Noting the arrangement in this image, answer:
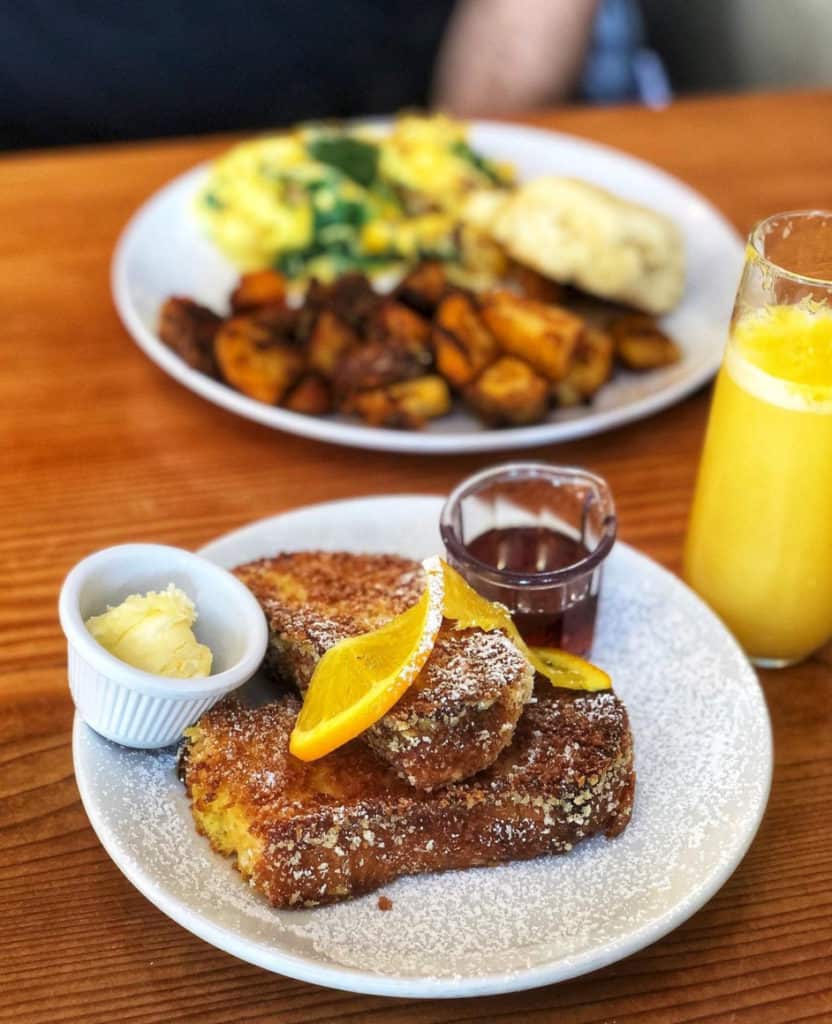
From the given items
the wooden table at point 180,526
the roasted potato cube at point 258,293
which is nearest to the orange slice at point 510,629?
the wooden table at point 180,526

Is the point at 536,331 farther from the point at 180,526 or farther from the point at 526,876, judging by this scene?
the point at 526,876

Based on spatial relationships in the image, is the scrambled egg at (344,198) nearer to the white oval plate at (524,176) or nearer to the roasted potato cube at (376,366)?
the white oval plate at (524,176)

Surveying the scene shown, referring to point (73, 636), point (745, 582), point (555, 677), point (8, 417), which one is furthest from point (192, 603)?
point (8, 417)

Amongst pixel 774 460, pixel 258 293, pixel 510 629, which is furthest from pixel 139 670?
pixel 258 293

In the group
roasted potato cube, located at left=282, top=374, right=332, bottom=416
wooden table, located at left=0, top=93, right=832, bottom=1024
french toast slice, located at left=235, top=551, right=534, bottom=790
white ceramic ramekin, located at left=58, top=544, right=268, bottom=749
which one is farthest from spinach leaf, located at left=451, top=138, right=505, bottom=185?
white ceramic ramekin, located at left=58, top=544, right=268, bottom=749

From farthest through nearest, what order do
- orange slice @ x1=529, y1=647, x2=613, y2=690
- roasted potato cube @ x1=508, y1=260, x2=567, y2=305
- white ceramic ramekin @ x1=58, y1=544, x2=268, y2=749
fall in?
1. roasted potato cube @ x1=508, y1=260, x2=567, y2=305
2. orange slice @ x1=529, y1=647, x2=613, y2=690
3. white ceramic ramekin @ x1=58, y1=544, x2=268, y2=749

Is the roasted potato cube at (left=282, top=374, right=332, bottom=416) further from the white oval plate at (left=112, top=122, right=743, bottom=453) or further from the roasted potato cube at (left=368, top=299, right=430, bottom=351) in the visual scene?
the roasted potato cube at (left=368, top=299, right=430, bottom=351)
